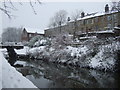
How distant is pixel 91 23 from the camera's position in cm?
5212

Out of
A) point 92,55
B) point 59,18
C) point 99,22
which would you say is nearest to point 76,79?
point 92,55

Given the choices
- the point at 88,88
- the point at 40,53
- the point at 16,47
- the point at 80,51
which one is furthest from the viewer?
the point at 16,47

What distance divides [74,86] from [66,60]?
12.9 meters

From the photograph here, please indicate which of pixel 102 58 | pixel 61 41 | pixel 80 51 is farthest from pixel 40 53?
pixel 102 58

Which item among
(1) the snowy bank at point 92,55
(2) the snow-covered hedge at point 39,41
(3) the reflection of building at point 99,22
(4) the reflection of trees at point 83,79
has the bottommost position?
(4) the reflection of trees at point 83,79

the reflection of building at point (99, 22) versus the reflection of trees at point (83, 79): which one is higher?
the reflection of building at point (99, 22)

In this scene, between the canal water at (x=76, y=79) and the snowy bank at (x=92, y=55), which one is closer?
the canal water at (x=76, y=79)

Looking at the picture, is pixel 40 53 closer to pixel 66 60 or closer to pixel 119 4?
pixel 66 60

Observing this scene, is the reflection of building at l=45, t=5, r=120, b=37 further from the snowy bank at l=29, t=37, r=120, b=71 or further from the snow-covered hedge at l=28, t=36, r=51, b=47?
the snowy bank at l=29, t=37, r=120, b=71

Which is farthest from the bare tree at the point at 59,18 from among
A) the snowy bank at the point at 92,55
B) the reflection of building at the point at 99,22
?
the snowy bank at the point at 92,55

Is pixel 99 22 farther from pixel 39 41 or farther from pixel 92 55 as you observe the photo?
pixel 92 55

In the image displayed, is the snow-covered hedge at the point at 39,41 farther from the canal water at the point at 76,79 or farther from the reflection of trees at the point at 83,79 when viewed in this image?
the reflection of trees at the point at 83,79

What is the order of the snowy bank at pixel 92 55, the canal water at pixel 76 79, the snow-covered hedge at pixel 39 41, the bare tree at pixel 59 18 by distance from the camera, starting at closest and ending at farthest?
the canal water at pixel 76 79 → the snowy bank at pixel 92 55 → the snow-covered hedge at pixel 39 41 → the bare tree at pixel 59 18

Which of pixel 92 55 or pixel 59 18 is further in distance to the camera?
pixel 59 18
